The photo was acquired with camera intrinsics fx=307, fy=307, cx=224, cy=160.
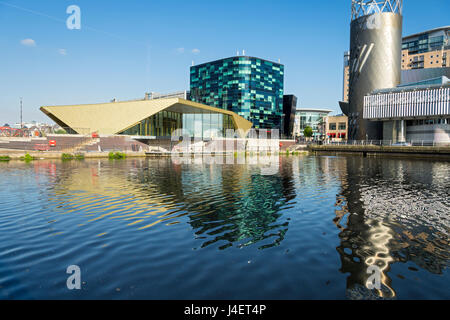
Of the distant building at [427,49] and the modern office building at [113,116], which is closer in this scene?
the modern office building at [113,116]

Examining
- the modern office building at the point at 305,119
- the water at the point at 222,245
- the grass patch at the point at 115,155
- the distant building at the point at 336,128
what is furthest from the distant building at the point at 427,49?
the water at the point at 222,245

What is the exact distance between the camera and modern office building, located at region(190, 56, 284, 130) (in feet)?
414

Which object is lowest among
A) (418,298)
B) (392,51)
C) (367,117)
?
(418,298)

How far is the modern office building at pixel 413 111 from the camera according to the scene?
76.1m

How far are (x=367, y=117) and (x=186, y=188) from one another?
83209mm

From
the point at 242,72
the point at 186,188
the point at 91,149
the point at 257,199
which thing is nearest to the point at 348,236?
the point at 257,199

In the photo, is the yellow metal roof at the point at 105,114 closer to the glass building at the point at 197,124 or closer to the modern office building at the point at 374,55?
the glass building at the point at 197,124

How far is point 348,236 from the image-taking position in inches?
398

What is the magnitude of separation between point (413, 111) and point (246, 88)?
209 feet

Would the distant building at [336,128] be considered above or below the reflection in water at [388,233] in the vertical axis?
above

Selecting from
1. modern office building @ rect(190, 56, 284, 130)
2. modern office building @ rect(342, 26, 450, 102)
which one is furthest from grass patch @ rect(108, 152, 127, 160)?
modern office building @ rect(342, 26, 450, 102)

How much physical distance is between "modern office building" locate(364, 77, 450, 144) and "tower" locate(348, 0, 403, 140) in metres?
5.49

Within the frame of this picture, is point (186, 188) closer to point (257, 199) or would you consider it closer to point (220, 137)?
point (257, 199)

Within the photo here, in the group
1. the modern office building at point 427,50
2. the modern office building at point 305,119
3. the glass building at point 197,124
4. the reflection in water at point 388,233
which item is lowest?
the reflection in water at point 388,233
